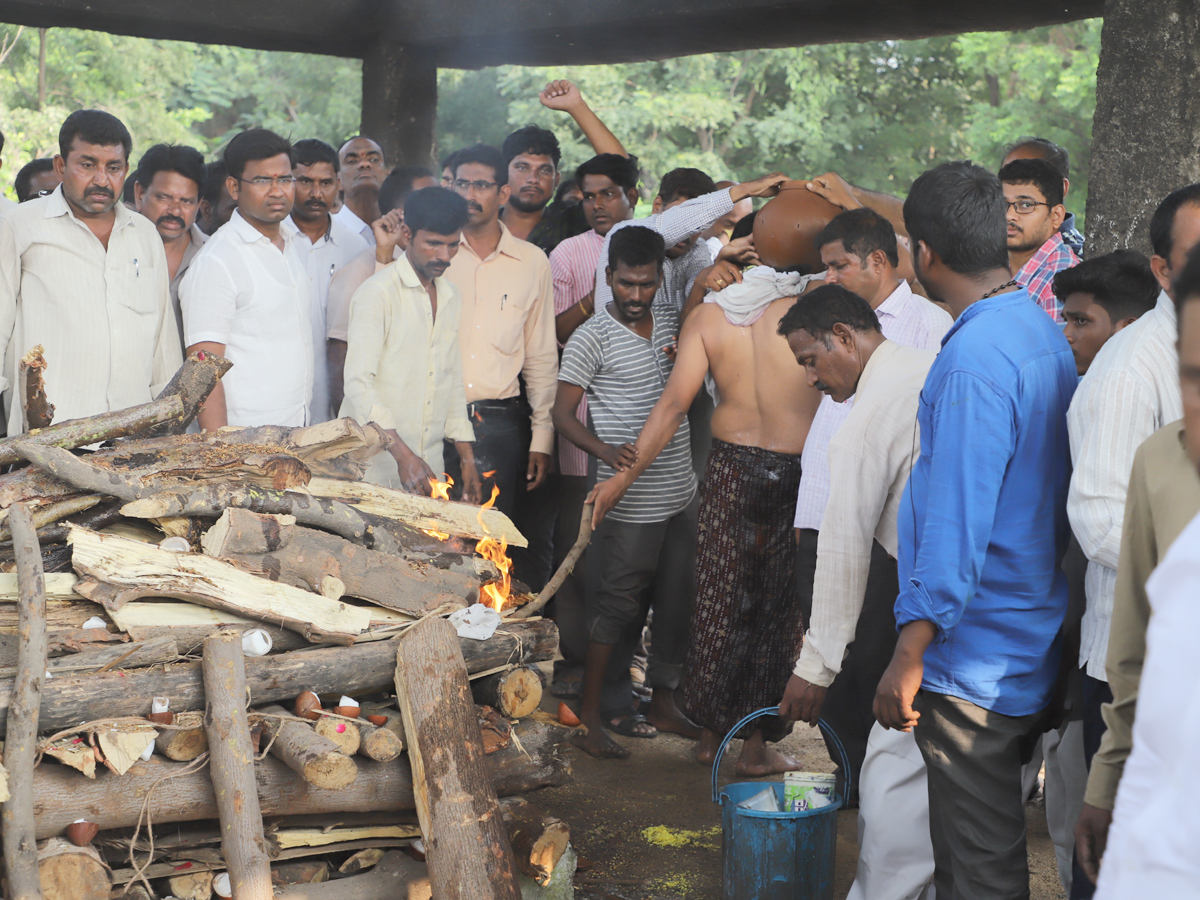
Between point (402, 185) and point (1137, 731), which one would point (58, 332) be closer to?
point (402, 185)

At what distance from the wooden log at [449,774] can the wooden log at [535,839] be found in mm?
281

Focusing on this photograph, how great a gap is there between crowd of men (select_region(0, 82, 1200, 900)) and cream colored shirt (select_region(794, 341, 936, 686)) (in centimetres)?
1

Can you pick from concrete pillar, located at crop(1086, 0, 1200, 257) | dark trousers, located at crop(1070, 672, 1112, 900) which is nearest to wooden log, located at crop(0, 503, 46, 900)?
dark trousers, located at crop(1070, 672, 1112, 900)

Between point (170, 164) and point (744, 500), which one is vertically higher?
point (170, 164)

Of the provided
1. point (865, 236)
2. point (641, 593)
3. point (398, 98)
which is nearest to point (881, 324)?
point (865, 236)

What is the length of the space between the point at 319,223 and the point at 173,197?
80cm

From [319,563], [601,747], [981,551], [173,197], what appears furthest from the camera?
[173,197]

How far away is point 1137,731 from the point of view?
4.26 feet

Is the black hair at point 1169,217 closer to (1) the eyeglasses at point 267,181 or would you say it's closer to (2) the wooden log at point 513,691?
(2) the wooden log at point 513,691

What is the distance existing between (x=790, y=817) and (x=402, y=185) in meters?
4.54

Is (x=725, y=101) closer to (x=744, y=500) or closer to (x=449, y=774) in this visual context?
(x=744, y=500)

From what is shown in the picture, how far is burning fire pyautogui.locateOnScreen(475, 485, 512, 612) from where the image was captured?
4.20m

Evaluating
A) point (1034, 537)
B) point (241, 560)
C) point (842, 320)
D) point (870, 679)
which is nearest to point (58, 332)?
point (241, 560)

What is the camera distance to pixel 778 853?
141 inches
